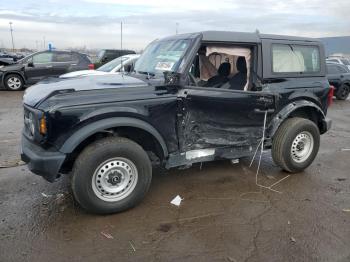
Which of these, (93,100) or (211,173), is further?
(211,173)

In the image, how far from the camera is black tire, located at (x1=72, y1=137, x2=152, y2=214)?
12.6ft

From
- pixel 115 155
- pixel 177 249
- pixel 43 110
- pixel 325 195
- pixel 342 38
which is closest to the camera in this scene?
pixel 177 249

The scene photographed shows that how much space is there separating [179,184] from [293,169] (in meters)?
1.79

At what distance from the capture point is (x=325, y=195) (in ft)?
15.8

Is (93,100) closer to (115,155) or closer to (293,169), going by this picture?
(115,155)

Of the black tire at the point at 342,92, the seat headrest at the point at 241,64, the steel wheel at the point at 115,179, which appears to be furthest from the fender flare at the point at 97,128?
the black tire at the point at 342,92

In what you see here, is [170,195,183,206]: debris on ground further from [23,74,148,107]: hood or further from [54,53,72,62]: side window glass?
[54,53,72,62]: side window glass

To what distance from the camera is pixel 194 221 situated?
4020 mm

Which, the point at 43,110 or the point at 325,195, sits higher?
the point at 43,110

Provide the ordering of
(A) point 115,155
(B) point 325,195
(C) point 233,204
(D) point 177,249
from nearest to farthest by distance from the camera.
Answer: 1. (D) point 177,249
2. (A) point 115,155
3. (C) point 233,204
4. (B) point 325,195

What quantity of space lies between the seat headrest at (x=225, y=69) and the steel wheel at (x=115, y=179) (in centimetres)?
220

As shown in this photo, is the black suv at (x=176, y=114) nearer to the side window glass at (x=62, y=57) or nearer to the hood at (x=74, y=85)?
the hood at (x=74, y=85)

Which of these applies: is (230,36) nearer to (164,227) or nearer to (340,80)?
(164,227)

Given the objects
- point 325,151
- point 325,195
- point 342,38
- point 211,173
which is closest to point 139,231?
point 211,173
